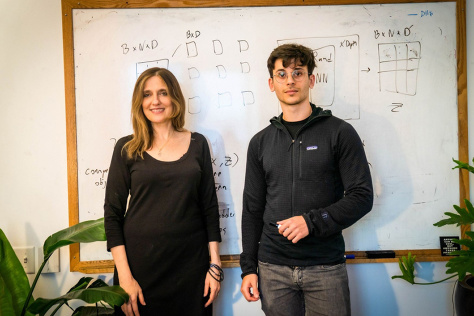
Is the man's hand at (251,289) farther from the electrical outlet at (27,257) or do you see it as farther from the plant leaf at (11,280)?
the electrical outlet at (27,257)

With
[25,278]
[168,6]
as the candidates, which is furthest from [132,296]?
[168,6]

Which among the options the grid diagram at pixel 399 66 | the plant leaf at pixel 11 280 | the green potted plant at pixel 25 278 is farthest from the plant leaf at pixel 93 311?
the grid diagram at pixel 399 66

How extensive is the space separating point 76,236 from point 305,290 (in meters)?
1.00

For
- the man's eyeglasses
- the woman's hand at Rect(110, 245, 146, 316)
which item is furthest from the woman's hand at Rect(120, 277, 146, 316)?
the man's eyeglasses

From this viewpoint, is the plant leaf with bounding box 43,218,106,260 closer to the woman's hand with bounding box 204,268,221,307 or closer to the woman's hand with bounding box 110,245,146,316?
the woman's hand with bounding box 110,245,146,316

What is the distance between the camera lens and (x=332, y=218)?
1311mm

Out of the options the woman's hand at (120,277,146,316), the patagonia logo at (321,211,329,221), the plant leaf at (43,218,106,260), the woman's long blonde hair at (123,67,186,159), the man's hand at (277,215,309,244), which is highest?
the woman's long blonde hair at (123,67,186,159)

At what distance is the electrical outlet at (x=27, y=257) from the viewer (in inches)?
73.0

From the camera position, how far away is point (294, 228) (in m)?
1.30

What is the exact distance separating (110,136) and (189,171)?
617mm

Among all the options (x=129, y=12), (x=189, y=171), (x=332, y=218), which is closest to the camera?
(x=332, y=218)

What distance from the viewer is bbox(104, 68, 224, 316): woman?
147cm

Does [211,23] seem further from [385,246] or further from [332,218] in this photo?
[385,246]

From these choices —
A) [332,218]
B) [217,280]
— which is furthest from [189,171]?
[332,218]
